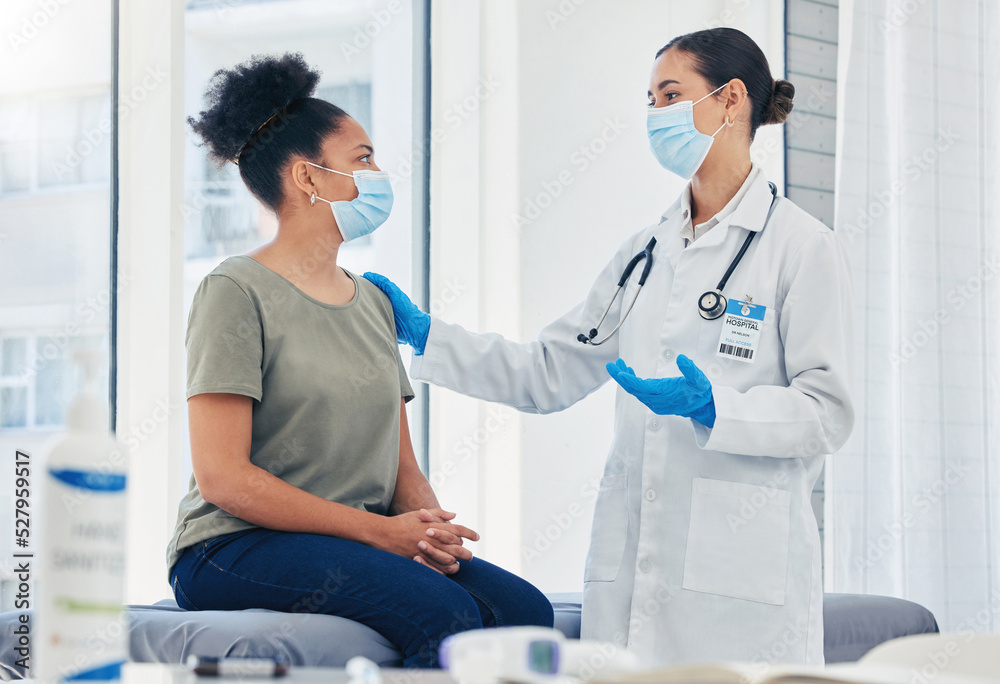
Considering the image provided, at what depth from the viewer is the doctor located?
5.67 feet

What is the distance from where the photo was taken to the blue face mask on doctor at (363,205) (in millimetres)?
1837

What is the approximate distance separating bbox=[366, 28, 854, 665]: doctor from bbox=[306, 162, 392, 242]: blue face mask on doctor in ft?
0.64

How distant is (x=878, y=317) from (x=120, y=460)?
2872 mm

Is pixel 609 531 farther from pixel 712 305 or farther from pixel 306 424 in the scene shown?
pixel 306 424

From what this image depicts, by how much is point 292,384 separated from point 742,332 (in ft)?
2.90

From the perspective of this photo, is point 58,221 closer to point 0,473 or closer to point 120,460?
point 0,473

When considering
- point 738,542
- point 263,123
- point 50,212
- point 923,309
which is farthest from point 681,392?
point 923,309

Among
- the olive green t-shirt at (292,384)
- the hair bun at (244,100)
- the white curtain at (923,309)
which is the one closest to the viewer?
the olive green t-shirt at (292,384)

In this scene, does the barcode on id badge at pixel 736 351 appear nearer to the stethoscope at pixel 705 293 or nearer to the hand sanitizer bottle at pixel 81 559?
the stethoscope at pixel 705 293

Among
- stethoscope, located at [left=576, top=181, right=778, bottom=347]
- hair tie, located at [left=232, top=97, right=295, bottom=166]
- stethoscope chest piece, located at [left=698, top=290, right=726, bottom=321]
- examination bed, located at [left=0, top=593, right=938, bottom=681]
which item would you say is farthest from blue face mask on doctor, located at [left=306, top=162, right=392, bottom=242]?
→ examination bed, located at [left=0, top=593, right=938, bottom=681]

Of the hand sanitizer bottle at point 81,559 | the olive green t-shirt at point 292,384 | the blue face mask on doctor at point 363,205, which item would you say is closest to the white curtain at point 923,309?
the blue face mask on doctor at point 363,205

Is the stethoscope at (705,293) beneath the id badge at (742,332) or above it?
above

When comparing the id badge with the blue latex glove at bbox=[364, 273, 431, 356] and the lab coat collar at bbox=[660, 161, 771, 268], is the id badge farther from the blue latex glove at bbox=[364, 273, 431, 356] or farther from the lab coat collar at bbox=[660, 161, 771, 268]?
the blue latex glove at bbox=[364, 273, 431, 356]

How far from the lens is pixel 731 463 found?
180 centimetres
